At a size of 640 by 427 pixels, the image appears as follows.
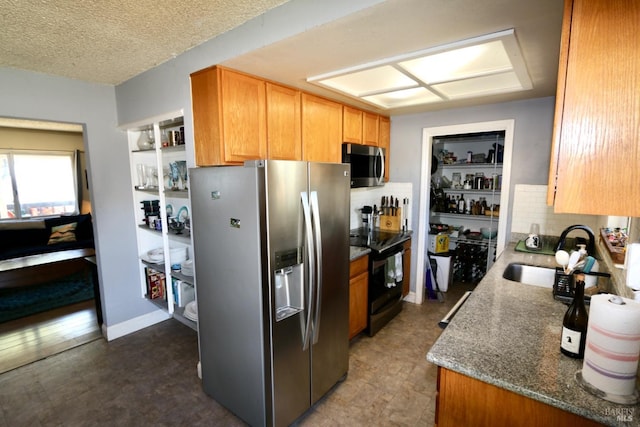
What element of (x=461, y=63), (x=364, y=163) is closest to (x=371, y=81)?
(x=461, y=63)

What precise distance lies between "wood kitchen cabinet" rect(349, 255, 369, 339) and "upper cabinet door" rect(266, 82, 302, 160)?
1.07 m

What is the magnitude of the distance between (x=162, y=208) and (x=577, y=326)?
274cm

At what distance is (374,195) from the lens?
3771mm

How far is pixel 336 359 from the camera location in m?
2.10

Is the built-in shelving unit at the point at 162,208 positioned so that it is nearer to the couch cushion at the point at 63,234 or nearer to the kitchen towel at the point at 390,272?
the kitchen towel at the point at 390,272

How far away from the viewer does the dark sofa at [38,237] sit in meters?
4.46

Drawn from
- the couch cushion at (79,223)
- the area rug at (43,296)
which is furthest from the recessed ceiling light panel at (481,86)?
the couch cushion at (79,223)

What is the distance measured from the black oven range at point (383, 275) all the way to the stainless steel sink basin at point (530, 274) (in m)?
1.01

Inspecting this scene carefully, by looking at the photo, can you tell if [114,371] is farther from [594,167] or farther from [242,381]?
[594,167]

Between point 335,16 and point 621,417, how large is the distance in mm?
1656

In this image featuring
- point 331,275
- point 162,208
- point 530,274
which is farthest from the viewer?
point 162,208

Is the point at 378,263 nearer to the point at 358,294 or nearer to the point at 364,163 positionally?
the point at 358,294

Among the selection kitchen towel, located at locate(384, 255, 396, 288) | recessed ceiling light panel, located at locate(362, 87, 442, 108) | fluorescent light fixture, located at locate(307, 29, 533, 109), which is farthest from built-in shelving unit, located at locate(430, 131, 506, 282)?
fluorescent light fixture, located at locate(307, 29, 533, 109)

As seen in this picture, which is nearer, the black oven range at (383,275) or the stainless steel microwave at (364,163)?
the black oven range at (383,275)
